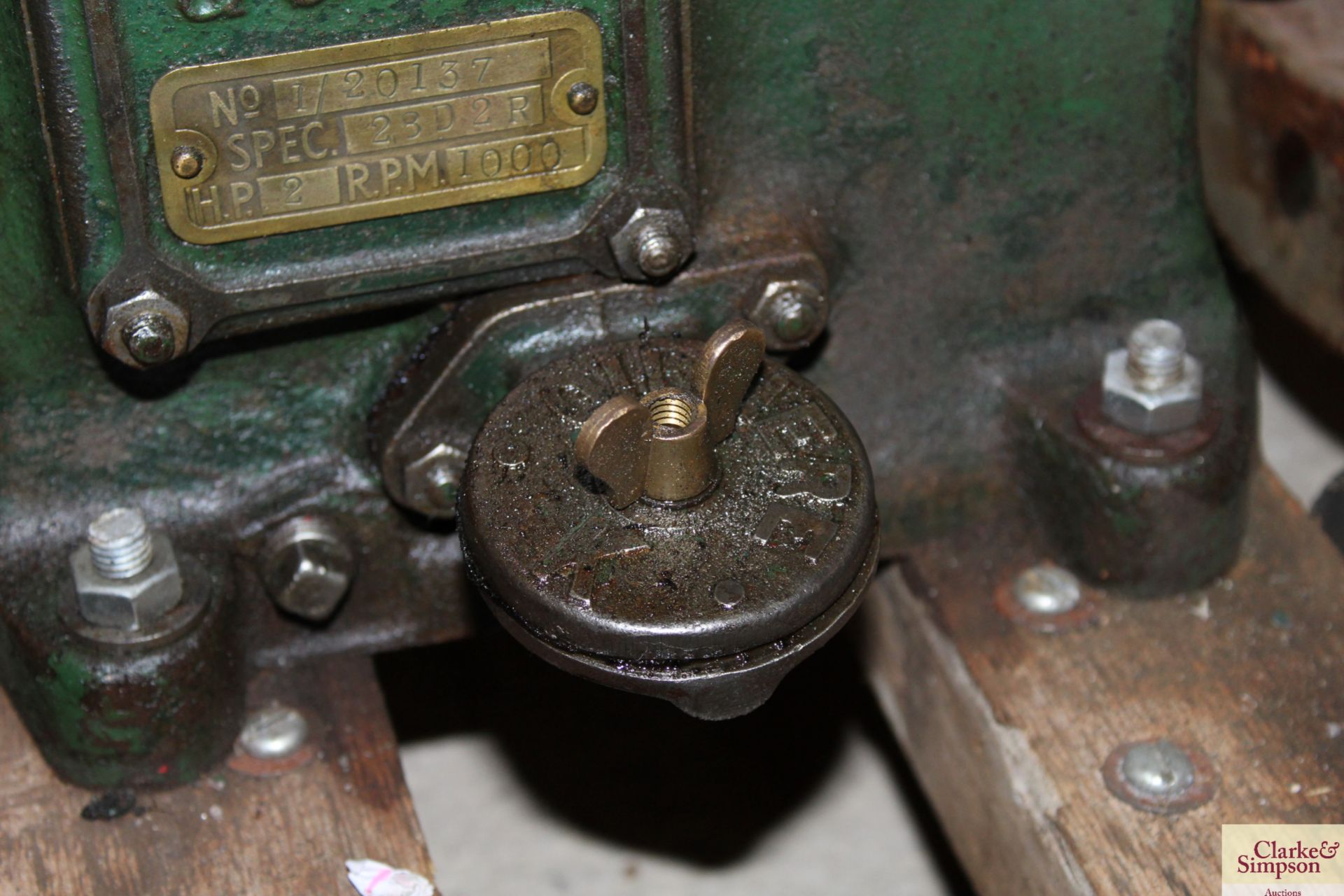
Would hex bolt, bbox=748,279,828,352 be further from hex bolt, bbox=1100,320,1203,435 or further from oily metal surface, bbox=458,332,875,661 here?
hex bolt, bbox=1100,320,1203,435

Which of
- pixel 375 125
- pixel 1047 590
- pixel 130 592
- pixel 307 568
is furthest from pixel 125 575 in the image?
pixel 1047 590

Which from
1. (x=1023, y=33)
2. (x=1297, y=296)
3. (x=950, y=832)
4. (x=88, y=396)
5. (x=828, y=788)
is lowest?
(x=828, y=788)

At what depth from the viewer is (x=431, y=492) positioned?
1421 millimetres

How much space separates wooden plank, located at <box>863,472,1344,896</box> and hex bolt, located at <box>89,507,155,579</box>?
2.11 feet

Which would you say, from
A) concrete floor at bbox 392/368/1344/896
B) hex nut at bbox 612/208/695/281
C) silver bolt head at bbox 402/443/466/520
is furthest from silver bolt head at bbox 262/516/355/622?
concrete floor at bbox 392/368/1344/896

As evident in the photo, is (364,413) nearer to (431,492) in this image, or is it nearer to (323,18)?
(431,492)

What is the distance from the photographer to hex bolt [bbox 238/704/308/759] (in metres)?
1.43

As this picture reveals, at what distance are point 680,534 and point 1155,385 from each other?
0.50 metres

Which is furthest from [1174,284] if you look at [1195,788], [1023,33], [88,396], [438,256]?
[88,396]

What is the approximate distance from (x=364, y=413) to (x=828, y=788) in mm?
818

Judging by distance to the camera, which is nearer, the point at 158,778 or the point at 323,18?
the point at 323,18

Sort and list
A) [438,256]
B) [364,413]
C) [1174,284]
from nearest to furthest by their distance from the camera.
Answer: [438,256], [364,413], [1174,284]

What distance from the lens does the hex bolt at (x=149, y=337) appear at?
1.29 m

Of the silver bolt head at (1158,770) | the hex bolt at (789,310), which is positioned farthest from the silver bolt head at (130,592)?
the silver bolt head at (1158,770)
